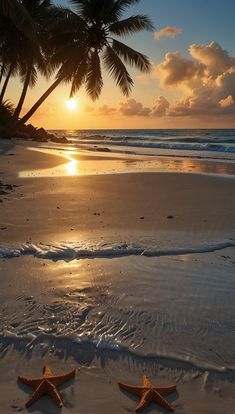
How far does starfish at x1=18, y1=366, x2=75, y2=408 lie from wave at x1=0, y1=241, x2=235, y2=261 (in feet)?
7.17

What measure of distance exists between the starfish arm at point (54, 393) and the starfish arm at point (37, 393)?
0.09ft

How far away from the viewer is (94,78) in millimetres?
24047

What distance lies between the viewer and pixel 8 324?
301 centimetres

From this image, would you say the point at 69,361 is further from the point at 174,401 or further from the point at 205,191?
the point at 205,191

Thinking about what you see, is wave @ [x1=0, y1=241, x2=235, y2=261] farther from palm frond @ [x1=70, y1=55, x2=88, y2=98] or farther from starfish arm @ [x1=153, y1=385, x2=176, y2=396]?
palm frond @ [x1=70, y1=55, x2=88, y2=98]

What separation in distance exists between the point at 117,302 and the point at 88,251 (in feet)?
4.26

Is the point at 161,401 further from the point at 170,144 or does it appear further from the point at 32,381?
the point at 170,144

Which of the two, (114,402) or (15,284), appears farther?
(15,284)

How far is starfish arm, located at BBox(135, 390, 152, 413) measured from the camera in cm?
208

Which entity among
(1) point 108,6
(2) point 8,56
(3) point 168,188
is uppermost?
(1) point 108,6

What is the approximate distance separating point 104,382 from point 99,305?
1.00 metres

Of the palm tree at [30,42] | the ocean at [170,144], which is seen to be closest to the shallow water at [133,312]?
the ocean at [170,144]

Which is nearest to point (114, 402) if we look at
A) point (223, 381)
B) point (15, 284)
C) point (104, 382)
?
point (104, 382)

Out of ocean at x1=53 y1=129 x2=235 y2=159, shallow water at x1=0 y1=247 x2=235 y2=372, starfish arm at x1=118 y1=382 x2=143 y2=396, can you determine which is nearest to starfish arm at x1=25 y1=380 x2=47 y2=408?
starfish arm at x1=118 y1=382 x2=143 y2=396
